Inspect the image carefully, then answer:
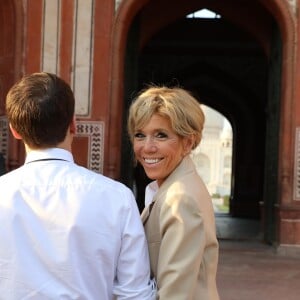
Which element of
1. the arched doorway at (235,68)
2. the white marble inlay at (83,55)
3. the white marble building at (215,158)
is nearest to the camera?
the white marble inlay at (83,55)

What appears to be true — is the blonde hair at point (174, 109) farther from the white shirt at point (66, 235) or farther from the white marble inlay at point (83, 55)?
the white marble inlay at point (83, 55)

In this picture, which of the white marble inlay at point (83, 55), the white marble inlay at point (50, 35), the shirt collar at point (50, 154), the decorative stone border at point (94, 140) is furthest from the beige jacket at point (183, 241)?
the white marble inlay at point (50, 35)

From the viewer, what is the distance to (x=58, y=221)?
3.67 ft

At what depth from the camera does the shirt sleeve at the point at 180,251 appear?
4.11ft

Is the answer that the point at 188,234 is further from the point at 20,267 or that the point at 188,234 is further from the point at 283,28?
the point at 283,28

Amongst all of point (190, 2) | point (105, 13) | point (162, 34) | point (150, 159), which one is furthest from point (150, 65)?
point (150, 159)

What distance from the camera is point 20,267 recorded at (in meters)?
1.12

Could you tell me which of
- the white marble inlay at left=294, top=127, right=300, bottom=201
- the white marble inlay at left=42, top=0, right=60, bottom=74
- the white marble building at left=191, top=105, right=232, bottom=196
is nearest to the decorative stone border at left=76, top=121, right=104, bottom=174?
the white marble inlay at left=42, top=0, right=60, bottom=74

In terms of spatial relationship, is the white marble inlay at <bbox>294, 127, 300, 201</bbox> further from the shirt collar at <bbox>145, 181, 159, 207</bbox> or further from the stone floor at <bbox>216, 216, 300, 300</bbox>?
the shirt collar at <bbox>145, 181, 159, 207</bbox>

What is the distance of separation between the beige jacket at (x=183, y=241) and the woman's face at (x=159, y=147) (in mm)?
61

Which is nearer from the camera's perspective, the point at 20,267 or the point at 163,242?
the point at 20,267

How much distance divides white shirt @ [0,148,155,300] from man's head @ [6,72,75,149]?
0.04 metres

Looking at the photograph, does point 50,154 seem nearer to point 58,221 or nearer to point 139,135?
point 58,221

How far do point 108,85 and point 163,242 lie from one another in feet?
18.1
